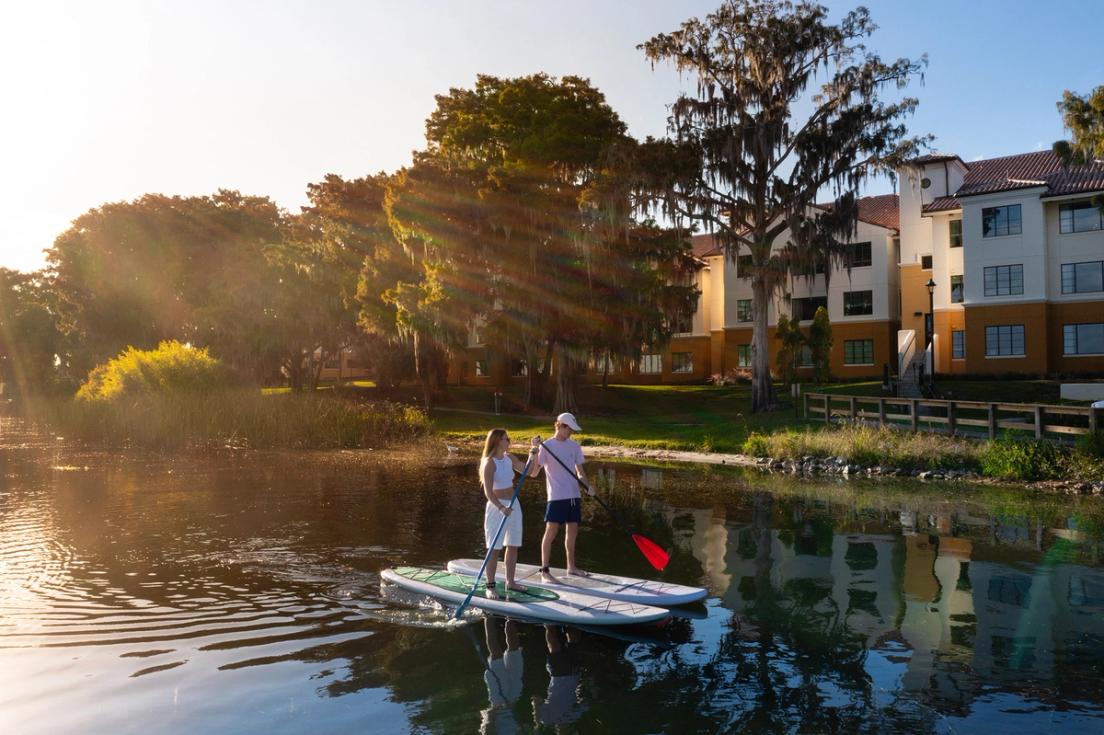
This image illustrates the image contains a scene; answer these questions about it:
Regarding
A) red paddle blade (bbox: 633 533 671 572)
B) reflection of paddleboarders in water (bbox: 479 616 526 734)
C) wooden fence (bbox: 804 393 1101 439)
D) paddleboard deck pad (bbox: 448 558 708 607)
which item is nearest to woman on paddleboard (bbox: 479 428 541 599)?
paddleboard deck pad (bbox: 448 558 708 607)

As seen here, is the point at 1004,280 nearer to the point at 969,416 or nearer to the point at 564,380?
the point at 969,416

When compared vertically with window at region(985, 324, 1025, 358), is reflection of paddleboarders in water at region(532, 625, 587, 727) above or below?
below

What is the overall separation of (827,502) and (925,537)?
4.22m

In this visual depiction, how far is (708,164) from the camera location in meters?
34.9

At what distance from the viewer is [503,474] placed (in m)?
10.6

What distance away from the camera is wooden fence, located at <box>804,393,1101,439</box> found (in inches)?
868

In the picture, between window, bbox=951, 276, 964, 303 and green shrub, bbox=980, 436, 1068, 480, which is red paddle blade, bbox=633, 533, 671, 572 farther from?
window, bbox=951, 276, 964, 303

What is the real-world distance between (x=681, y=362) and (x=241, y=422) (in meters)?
33.8

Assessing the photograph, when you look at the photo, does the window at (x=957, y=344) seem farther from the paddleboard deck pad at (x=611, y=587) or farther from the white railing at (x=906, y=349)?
the paddleboard deck pad at (x=611, y=587)

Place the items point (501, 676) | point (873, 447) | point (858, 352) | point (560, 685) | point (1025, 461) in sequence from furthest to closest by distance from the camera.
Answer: point (858, 352) → point (873, 447) → point (1025, 461) → point (501, 676) → point (560, 685)

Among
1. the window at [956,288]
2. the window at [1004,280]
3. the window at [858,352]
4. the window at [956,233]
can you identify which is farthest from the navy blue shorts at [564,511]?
the window at [858,352]

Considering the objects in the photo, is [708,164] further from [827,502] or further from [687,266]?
[827,502]

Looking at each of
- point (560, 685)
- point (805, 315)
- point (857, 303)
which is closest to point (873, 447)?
point (560, 685)

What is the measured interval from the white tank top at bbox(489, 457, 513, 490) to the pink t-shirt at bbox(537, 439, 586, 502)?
1.70ft
